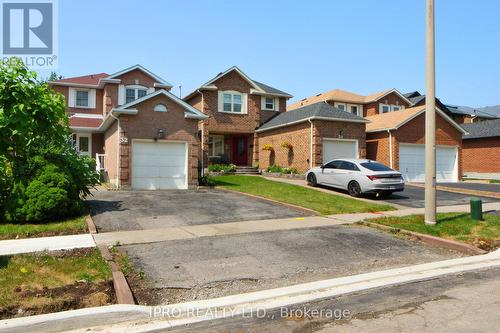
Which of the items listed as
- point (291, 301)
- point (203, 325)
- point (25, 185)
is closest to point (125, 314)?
point (203, 325)

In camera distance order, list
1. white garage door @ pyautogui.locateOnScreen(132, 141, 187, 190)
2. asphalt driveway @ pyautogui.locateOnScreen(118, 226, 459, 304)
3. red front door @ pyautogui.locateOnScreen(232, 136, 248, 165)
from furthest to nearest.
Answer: red front door @ pyautogui.locateOnScreen(232, 136, 248, 165)
white garage door @ pyautogui.locateOnScreen(132, 141, 187, 190)
asphalt driveway @ pyautogui.locateOnScreen(118, 226, 459, 304)

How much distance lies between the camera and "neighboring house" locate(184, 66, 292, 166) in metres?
27.0

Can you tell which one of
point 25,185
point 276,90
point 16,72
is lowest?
point 25,185

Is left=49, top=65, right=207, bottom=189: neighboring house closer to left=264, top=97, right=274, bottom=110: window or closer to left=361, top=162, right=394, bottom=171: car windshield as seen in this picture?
left=361, top=162, right=394, bottom=171: car windshield

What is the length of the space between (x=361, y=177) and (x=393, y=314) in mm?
12033

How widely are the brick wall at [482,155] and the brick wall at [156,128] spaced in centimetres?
2544

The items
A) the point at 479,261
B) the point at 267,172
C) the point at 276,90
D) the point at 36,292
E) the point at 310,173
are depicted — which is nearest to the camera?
the point at 36,292

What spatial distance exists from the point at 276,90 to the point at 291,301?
85.3 feet

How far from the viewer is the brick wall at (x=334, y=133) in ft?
73.6

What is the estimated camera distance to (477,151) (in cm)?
3303

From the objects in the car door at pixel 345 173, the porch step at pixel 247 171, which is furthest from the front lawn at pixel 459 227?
the porch step at pixel 247 171

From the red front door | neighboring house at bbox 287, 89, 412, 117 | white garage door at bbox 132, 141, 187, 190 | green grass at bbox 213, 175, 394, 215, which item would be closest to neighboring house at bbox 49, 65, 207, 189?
white garage door at bbox 132, 141, 187, 190

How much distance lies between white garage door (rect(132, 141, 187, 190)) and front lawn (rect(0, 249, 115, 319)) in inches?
411

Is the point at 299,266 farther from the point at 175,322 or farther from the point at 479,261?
the point at 479,261
